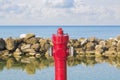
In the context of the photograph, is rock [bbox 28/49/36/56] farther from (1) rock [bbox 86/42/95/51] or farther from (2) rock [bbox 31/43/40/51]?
(1) rock [bbox 86/42/95/51]

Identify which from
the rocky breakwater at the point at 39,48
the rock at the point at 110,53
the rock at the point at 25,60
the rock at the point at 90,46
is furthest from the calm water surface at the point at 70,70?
the rock at the point at 90,46

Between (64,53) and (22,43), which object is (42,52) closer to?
(22,43)

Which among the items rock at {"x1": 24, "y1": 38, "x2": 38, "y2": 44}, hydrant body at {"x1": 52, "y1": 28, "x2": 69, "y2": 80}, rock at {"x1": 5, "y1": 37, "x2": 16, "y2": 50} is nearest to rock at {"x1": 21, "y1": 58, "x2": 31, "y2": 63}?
rock at {"x1": 5, "y1": 37, "x2": 16, "y2": 50}

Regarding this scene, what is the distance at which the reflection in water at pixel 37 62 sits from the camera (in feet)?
99.6

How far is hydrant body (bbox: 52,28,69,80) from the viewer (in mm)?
5887

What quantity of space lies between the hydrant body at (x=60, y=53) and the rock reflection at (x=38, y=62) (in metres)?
21.9

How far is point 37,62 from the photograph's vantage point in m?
32.9

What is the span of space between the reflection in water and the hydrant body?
71.8ft

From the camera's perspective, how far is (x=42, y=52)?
38438 mm

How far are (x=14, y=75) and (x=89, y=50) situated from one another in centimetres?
1575

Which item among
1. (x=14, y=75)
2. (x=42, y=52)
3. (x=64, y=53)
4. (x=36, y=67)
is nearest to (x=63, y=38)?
(x=64, y=53)

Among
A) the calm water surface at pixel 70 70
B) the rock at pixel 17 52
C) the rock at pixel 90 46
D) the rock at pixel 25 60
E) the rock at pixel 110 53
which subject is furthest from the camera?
the rock at pixel 90 46

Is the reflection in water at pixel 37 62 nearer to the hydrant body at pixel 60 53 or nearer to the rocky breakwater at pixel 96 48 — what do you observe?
the rocky breakwater at pixel 96 48

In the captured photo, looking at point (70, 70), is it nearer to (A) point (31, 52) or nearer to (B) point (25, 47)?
(A) point (31, 52)
